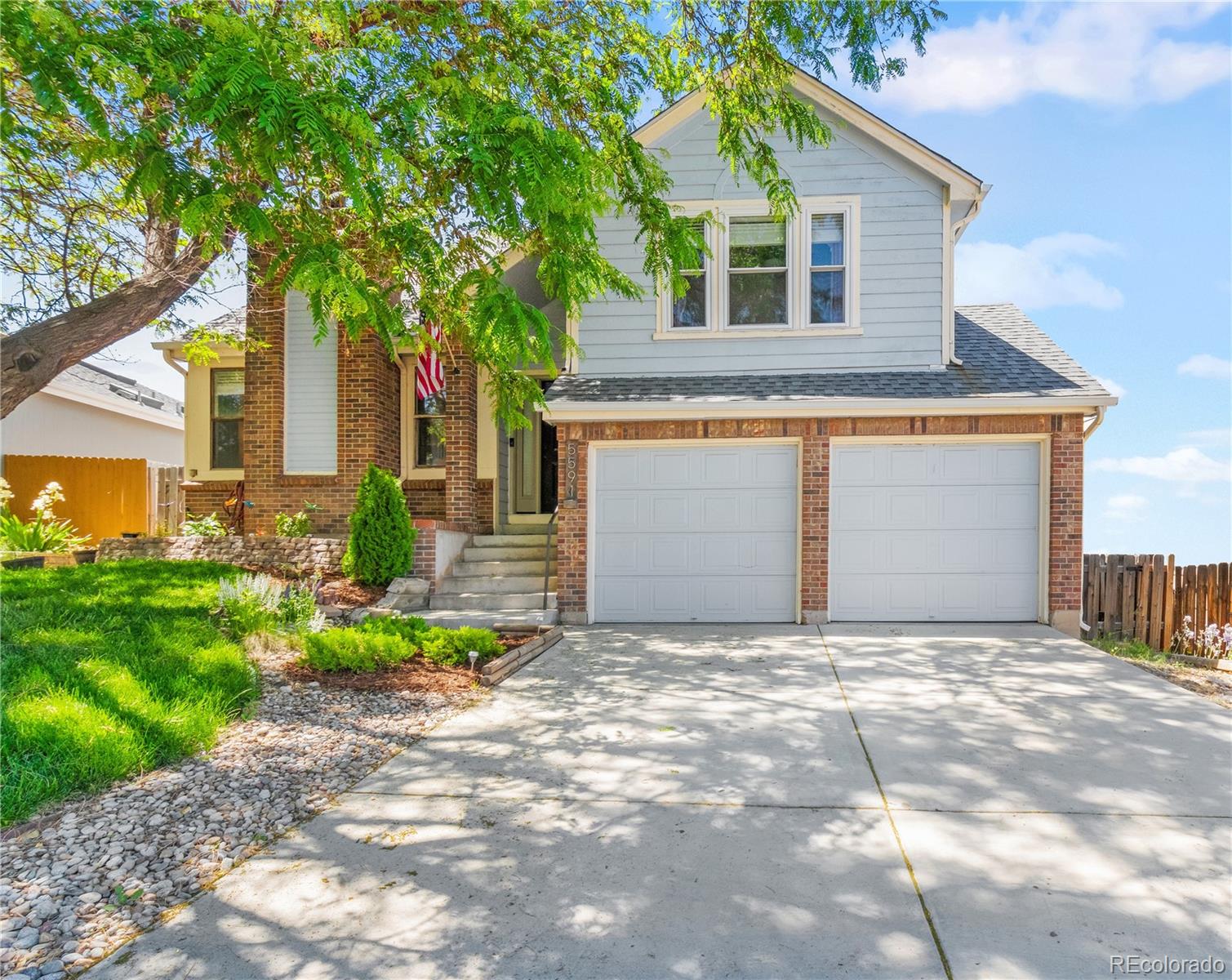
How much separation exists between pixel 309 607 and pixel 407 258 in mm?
4001

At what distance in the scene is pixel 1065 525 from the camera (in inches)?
328

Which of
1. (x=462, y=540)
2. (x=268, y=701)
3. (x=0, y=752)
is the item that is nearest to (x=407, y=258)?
(x=268, y=701)

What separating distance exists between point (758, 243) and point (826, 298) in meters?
1.15

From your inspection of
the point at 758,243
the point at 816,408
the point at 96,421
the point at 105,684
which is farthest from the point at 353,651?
the point at 96,421

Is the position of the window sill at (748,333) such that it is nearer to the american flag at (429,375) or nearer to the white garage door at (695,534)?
the white garage door at (695,534)

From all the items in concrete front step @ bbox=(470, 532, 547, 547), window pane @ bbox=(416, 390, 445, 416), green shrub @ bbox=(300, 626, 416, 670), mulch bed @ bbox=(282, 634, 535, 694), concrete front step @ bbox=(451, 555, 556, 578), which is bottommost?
mulch bed @ bbox=(282, 634, 535, 694)

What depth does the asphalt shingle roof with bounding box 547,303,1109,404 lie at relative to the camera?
8484 millimetres

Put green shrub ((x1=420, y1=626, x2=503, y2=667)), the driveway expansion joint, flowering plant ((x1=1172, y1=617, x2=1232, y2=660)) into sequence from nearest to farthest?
the driveway expansion joint < green shrub ((x1=420, y1=626, x2=503, y2=667)) < flowering plant ((x1=1172, y1=617, x2=1232, y2=660))

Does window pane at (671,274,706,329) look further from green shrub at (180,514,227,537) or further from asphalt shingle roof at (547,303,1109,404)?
green shrub at (180,514,227,537)

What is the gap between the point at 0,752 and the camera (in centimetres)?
355

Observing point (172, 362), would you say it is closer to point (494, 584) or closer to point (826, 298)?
point (494, 584)

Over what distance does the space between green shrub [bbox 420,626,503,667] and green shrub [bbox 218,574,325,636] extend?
4.14 ft

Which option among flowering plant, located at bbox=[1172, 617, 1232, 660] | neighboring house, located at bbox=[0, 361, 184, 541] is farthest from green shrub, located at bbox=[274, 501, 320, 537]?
flowering plant, located at bbox=[1172, 617, 1232, 660]

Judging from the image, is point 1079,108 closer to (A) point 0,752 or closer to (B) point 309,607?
(B) point 309,607
